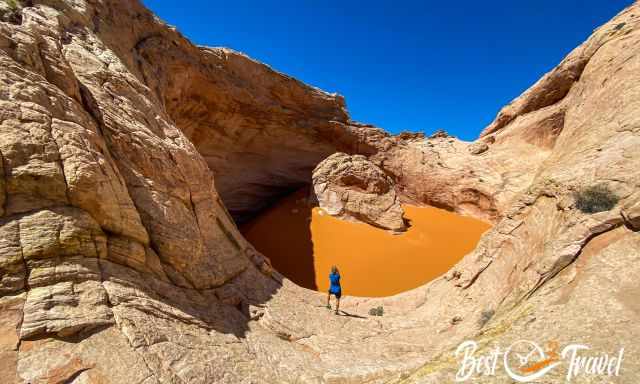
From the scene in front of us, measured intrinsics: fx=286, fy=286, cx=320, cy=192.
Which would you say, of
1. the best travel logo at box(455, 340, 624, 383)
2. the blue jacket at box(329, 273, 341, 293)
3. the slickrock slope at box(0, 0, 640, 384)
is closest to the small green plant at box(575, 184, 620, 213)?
the slickrock slope at box(0, 0, 640, 384)

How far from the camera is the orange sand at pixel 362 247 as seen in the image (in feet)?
35.6

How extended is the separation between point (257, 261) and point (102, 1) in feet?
28.8

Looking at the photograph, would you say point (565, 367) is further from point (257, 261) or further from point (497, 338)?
point (257, 261)

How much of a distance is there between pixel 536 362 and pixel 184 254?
5.46 meters

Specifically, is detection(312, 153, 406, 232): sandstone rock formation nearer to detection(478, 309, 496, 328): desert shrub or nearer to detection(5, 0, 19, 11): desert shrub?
detection(478, 309, 496, 328): desert shrub

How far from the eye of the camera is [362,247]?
492 inches

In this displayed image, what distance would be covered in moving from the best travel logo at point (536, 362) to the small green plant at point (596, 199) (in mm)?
2387

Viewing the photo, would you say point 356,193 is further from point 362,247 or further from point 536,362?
point 536,362

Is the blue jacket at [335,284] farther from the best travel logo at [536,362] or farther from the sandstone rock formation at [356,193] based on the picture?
the sandstone rock formation at [356,193]

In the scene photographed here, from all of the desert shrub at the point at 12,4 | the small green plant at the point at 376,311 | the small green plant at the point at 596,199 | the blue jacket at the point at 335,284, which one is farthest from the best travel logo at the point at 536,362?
the desert shrub at the point at 12,4

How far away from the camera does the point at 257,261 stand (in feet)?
26.3

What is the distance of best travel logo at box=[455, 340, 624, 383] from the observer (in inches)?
86.0

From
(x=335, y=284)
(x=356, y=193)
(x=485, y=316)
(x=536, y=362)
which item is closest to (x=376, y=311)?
(x=335, y=284)

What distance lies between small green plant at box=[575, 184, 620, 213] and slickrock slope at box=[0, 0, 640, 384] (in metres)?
0.11
